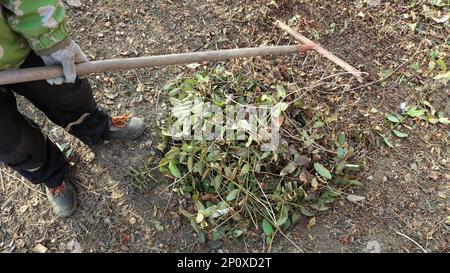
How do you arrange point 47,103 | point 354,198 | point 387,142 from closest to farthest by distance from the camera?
point 47,103, point 354,198, point 387,142

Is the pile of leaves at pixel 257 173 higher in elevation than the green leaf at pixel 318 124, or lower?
lower

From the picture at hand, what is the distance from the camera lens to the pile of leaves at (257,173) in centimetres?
221

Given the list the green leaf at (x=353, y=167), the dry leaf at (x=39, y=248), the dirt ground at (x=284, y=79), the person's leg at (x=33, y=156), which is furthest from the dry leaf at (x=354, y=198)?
the dry leaf at (x=39, y=248)

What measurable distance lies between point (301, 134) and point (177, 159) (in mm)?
680

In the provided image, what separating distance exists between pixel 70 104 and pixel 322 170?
1274mm

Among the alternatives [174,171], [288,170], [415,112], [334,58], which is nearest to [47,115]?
[174,171]

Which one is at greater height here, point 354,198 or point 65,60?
point 65,60

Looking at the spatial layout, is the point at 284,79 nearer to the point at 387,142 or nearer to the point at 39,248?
the point at 387,142

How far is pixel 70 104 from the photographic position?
1.89m

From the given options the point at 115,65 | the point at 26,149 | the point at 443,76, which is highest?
the point at 115,65

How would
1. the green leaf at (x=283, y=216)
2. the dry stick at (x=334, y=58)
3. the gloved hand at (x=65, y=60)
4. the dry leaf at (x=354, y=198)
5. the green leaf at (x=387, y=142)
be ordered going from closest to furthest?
the gloved hand at (x=65, y=60) → the green leaf at (x=283, y=216) → the dry leaf at (x=354, y=198) → the green leaf at (x=387, y=142) → the dry stick at (x=334, y=58)

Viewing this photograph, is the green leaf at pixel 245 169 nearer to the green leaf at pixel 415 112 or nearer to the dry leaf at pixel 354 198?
the dry leaf at pixel 354 198

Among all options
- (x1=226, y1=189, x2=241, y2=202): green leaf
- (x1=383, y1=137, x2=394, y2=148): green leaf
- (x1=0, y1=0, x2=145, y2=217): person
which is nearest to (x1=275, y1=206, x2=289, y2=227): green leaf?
(x1=226, y1=189, x2=241, y2=202): green leaf

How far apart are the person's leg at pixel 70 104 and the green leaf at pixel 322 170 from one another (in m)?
1.13
